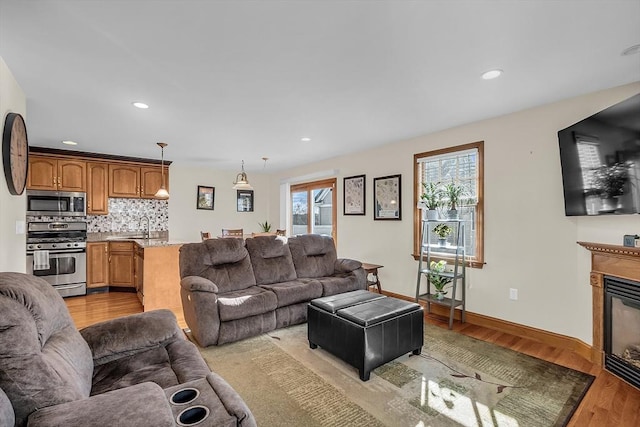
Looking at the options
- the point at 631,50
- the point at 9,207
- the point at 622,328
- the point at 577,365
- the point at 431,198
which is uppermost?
the point at 631,50

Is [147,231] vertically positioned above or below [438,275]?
above

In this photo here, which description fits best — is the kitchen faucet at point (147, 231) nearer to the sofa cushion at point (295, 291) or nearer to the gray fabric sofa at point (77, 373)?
the sofa cushion at point (295, 291)

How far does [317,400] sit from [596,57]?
10.0ft

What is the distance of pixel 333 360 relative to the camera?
8.75ft

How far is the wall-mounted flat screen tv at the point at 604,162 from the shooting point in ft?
7.06

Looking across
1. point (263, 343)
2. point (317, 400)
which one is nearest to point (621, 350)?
point (317, 400)

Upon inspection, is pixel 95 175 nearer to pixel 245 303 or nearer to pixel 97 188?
pixel 97 188

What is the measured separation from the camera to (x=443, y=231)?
3758 mm

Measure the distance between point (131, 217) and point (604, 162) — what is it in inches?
268

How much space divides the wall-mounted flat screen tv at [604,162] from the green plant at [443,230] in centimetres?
121

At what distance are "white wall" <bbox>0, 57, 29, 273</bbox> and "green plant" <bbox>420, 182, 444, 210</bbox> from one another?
4034 millimetres

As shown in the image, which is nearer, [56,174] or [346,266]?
[346,266]

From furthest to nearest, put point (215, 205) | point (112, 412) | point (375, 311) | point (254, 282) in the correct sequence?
point (215, 205) < point (254, 282) < point (375, 311) < point (112, 412)

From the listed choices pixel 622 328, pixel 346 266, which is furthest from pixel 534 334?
pixel 346 266
